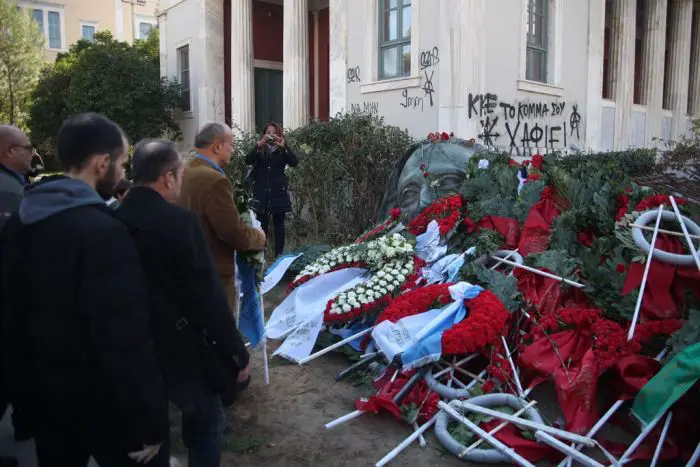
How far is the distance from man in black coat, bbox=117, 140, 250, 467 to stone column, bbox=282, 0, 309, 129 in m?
11.5

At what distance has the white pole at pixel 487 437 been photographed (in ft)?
10.5

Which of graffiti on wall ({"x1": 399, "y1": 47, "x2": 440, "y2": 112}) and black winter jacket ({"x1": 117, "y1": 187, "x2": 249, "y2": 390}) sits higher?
graffiti on wall ({"x1": 399, "y1": 47, "x2": 440, "y2": 112})

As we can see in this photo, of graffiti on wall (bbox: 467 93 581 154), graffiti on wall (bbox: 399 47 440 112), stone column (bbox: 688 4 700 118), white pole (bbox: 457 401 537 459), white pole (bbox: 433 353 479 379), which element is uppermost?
stone column (bbox: 688 4 700 118)

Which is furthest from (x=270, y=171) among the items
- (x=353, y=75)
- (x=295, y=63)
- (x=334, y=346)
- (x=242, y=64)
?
(x=242, y=64)

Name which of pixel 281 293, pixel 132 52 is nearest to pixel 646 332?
pixel 281 293

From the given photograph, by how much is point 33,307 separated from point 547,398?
10.7ft

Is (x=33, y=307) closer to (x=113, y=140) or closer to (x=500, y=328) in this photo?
(x=113, y=140)

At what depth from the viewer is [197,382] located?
2236 millimetres

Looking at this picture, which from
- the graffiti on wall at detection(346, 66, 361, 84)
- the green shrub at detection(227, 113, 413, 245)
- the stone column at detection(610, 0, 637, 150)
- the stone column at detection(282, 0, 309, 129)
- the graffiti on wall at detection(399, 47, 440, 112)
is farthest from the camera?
the stone column at detection(610, 0, 637, 150)

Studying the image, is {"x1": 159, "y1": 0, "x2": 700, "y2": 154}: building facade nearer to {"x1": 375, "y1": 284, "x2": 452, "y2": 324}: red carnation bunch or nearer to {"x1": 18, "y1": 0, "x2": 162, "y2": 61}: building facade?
{"x1": 375, "y1": 284, "x2": 452, "y2": 324}: red carnation bunch

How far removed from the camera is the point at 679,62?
17.4m

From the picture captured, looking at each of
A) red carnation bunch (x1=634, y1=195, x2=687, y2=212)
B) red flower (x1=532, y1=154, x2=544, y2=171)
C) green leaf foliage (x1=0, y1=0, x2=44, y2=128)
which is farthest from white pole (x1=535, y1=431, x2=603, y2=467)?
green leaf foliage (x1=0, y1=0, x2=44, y2=128)

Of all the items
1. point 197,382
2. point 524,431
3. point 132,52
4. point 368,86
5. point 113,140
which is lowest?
point 524,431

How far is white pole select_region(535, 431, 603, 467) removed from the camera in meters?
3.05
